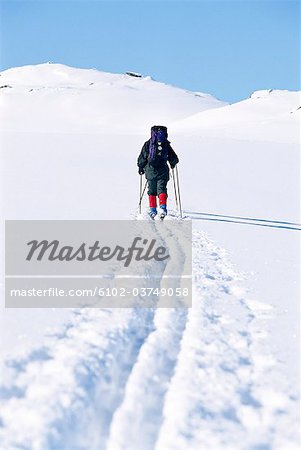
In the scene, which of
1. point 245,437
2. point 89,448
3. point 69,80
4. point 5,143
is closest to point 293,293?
point 245,437

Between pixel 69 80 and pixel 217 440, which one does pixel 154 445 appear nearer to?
pixel 217 440

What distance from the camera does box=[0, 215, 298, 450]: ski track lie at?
2.84 meters

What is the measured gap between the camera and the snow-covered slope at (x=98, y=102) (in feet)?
224

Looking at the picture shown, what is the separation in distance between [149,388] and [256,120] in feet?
182

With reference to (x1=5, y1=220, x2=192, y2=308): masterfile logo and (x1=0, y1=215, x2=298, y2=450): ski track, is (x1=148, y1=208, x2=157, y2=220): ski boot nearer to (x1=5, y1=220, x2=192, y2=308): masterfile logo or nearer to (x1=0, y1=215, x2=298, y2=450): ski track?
(x1=5, y1=220, x2=192, y2=308): masterfile logo

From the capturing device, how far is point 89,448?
2.76 m

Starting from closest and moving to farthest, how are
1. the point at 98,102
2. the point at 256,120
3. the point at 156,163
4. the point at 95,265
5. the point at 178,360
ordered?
the point at 178,360 < the point at 95,265 < the point at 156,163 < the point at 256,120 < the point at 98,102

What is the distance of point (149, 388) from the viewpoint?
10.7 ft

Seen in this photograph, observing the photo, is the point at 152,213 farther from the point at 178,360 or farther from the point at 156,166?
the point at 178,360

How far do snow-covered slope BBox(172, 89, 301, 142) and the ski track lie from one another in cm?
3481

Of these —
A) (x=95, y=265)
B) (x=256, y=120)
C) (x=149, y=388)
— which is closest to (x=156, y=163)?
(x=95, y=265)

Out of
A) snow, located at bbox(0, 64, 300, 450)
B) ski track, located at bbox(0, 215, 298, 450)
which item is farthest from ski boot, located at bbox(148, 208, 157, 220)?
ski track, located at bbox(0, 215, 298, 450)

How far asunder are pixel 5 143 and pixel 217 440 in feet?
84.0

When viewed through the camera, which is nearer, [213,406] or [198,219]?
[213,406]
